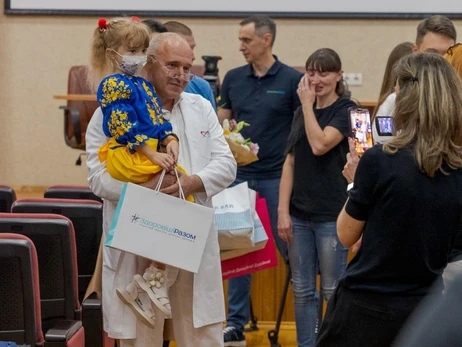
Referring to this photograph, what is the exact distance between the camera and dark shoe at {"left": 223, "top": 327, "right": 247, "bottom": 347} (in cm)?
409

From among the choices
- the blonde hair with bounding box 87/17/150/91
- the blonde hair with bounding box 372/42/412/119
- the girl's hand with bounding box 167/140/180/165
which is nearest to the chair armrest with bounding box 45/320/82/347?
the girl's hand with bounding box 167/140/180/165

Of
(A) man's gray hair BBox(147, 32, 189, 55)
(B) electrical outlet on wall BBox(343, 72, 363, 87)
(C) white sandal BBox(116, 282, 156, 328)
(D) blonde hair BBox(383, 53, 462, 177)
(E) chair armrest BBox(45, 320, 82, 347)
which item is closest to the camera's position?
(D) blonde hair BBox(383, 53, 462, 177)

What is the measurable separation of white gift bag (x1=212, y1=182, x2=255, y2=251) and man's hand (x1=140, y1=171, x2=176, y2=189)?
722 millimetres

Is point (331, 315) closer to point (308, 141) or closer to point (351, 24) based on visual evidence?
point (308, 141)

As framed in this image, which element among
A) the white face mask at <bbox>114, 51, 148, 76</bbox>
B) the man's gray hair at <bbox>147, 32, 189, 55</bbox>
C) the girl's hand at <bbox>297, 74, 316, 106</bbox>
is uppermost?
the man's gray hair at <bbox>147, 32, 189, 55</bbox>

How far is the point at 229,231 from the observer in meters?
3.31

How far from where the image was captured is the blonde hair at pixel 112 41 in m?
2.62

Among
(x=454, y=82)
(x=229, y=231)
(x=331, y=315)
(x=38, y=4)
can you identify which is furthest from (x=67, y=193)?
(x=38, y=4)

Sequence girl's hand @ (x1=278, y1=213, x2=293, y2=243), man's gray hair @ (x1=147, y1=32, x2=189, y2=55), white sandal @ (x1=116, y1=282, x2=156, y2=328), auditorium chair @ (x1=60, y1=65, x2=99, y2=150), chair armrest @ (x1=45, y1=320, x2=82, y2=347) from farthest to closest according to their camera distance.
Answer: auditorium chair @ (x1=60, y1=65, x2=99, y2=150), girl's hand @ (x1=278, y1=213, x2=293, y2=243), man's gray hair @ (x1=147, y1=32, x2=189, y2=55), white sandal @ (x1=116, y1=282, x2=156, y2=328), chair armrest @ (x1=45, y1=320, x2=82, y2=347)

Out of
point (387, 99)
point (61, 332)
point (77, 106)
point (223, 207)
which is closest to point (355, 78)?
point (77, 106)

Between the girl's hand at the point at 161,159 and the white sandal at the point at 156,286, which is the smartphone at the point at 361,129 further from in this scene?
the white sandal at the point at 156,286

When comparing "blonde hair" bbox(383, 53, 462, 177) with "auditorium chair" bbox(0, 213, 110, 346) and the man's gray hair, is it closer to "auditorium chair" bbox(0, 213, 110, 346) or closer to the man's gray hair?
the man's gray hair

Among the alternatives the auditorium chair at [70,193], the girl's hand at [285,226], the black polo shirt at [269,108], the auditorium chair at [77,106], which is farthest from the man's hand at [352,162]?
the auditorium chair at [77,106]

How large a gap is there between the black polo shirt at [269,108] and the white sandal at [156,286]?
1.91 m
